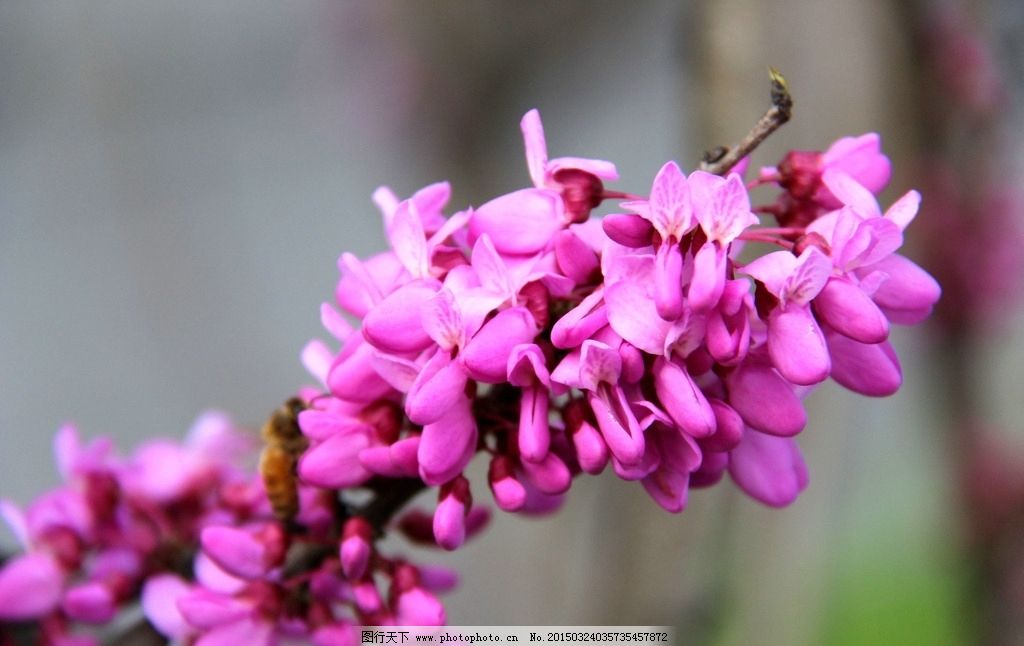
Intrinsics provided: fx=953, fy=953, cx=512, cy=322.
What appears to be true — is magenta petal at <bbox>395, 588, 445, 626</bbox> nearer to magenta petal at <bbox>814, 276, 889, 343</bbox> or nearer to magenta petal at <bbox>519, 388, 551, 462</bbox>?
magenta petal at <bbox>519, 388, 551, 462</bbox>

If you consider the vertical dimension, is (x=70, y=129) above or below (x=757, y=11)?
above

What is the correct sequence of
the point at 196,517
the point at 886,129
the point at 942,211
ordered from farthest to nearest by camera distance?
the point at 942,211, the point at 886,129, the point at 196,517

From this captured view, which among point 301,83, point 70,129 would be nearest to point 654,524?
point 301,83

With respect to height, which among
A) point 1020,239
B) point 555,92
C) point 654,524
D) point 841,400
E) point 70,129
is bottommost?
point 654,524

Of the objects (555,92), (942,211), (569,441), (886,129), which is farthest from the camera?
(555,92)

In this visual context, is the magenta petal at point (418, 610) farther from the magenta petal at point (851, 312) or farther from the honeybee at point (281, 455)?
the magenta petal at point (851, 312)

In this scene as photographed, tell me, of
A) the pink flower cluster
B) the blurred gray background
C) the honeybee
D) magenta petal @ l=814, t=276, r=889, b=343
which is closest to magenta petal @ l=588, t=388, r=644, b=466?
the pink flower cluster

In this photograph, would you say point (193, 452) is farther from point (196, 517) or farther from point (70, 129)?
point (70, 129)
